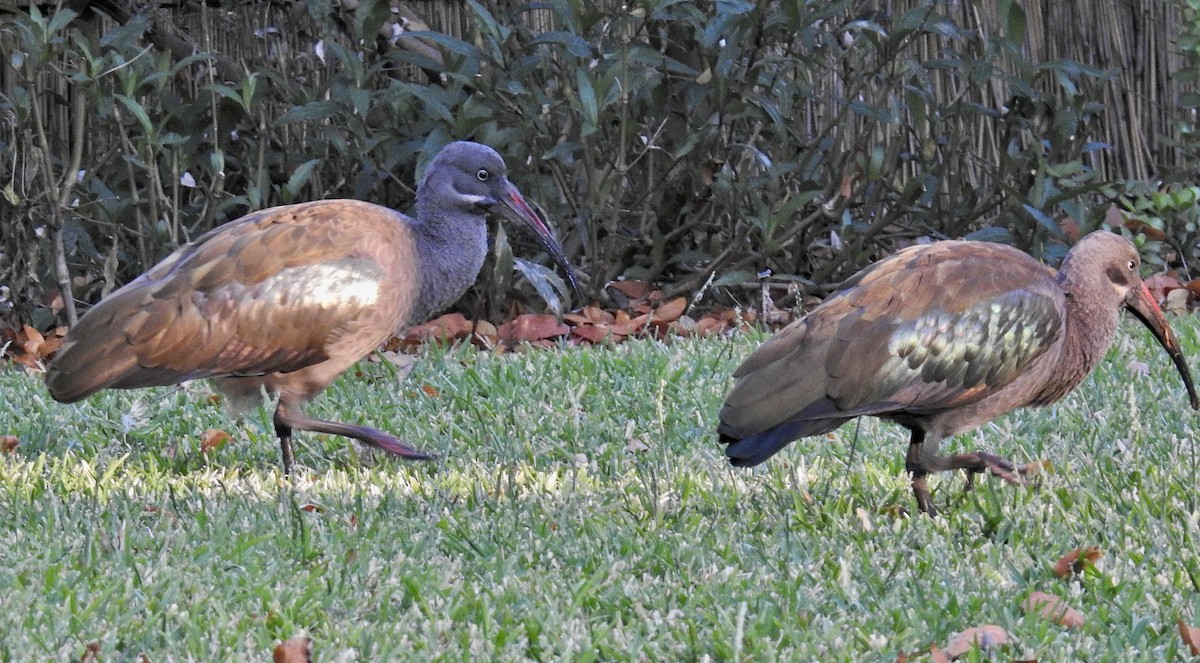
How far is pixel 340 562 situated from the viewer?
3.93 metres

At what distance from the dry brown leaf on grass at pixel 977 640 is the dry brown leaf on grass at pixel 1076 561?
51cm

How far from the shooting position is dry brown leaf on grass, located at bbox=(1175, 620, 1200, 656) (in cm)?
327

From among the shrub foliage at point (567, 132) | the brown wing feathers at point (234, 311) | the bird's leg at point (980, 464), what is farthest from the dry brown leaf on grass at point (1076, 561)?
the shrub foliage at point (567, 132)

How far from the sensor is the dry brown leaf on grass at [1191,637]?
3.27 m

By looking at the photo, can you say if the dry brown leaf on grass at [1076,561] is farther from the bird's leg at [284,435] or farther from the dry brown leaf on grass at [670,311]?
the dry brown leaf on grass at [670,311]

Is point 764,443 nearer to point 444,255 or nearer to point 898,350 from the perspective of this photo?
point 898,350

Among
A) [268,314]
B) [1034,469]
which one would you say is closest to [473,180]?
[268,314]

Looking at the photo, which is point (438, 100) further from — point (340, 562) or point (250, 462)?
point (340, 562)

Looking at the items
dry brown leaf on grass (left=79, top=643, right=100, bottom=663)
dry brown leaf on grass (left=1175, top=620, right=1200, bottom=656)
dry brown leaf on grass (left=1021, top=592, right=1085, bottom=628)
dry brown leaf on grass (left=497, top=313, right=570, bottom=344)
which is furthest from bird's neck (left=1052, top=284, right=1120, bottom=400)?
dry brown leaf on grass (left=497, top=313, right=570, bottom=344)

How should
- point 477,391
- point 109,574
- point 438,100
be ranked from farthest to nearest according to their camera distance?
point 438,100
point 477,391
point 109,574

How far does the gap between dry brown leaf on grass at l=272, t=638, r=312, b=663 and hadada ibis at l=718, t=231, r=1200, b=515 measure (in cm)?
134

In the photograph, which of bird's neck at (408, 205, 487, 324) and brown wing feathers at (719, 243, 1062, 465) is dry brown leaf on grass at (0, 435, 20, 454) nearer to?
bird's neck at (408, 205, 487, 324)

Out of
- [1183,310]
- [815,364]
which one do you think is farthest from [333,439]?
[1183,310]

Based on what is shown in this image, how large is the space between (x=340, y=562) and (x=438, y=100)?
4118 mm
